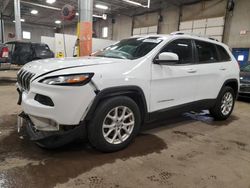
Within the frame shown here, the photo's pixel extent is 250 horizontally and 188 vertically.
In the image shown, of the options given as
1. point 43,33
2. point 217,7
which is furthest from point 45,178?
point 43,33

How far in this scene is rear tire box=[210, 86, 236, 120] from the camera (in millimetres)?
3826

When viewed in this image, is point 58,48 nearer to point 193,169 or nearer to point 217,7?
point 217,7

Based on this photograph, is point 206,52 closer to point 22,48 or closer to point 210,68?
point 210,68

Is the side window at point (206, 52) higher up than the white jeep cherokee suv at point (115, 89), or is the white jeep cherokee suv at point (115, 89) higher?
the side window at point (206, 52)

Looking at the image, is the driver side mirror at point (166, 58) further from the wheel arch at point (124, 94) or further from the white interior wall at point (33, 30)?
the white interior wall at point (33, 30)

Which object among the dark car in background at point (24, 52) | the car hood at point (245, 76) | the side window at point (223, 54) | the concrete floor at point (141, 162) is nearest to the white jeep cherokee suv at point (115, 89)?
the concrete floor at point (141, 162)

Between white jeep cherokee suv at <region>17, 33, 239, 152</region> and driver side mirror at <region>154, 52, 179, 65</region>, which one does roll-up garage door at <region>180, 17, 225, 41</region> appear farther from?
driver side mirror at <region>154, 52, 179, 65</region>

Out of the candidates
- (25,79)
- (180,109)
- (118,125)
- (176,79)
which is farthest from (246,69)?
(25,79)

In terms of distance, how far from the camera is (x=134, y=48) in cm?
292

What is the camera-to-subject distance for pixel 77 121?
7.01 ft

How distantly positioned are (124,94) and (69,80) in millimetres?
684

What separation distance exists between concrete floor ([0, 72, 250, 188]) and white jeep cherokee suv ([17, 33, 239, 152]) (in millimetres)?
222

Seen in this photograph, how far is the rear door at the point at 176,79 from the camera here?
273cm

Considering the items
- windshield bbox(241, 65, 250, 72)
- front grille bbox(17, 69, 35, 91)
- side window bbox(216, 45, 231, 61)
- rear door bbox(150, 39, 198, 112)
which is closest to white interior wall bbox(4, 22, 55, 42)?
windshield bbox(241, 65, 250, 72)
